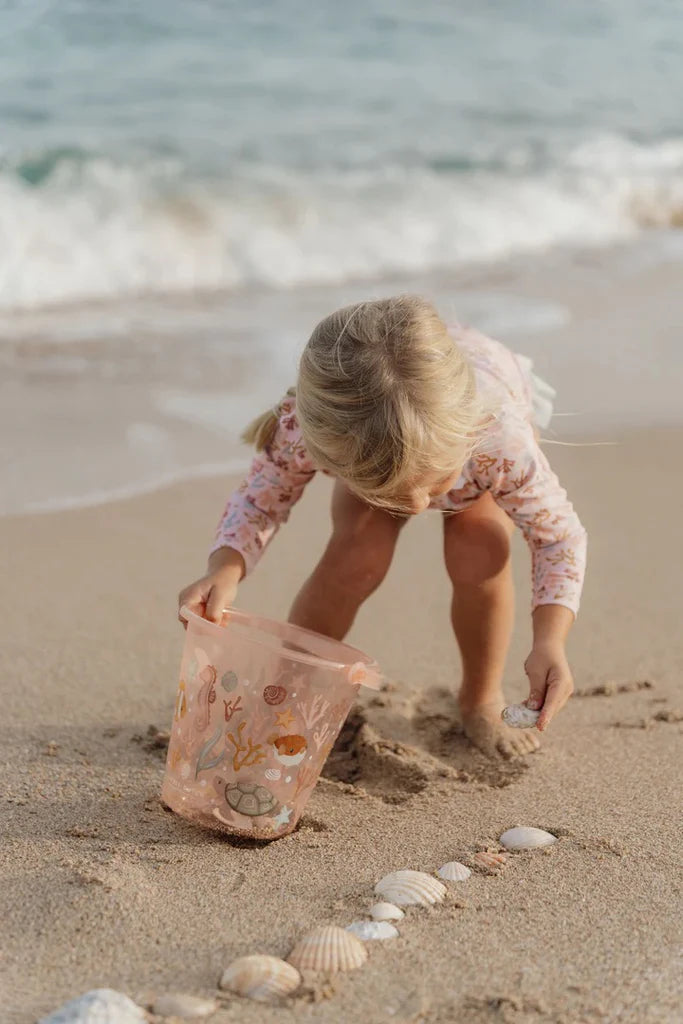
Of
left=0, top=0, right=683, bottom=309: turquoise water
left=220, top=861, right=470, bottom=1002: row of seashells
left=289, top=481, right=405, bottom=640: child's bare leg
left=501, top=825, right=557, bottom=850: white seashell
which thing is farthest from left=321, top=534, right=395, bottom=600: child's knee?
left=0, top=0, right=683, bottom=309: turquoise water

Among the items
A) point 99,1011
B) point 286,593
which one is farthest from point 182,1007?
point 286,593

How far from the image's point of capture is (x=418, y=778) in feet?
8.29

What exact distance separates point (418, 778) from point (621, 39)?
13.4m

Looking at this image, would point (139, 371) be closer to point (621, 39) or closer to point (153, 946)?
point (153, 946)

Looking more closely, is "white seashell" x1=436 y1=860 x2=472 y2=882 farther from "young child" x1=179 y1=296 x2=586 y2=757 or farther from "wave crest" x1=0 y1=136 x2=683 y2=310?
"wave crest" x1=0 y1=136 x2=683 y2=310

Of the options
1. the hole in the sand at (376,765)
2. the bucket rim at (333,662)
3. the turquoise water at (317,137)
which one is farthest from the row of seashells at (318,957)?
the turquoise water at (317,137)

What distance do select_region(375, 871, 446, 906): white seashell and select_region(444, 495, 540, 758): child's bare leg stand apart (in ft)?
1.99

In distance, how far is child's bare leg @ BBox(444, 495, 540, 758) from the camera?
2.61 meters

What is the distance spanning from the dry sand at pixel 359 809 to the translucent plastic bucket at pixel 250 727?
6 cm

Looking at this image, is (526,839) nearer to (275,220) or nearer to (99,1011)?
(99,1011)

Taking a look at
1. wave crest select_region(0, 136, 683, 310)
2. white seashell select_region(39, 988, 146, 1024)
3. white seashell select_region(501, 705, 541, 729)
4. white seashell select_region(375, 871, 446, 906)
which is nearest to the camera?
white seashell select_region(39, 988, 146, 1024)

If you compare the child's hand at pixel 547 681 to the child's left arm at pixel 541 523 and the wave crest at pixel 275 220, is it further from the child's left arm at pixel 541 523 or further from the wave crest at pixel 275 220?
the wave crest at pixel 275 220

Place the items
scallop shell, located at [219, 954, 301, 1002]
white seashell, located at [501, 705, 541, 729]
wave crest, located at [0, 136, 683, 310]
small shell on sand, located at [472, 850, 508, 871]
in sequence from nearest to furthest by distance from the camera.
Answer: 1. scallop shell, located at [219, 954, 301, 1002]
2. small shell on sand, located at [472, 850, 508, 871]
3. white seashell, located at [501, 705, 541, 729]
4. wave crest, located at [0, 136, 683, 310]

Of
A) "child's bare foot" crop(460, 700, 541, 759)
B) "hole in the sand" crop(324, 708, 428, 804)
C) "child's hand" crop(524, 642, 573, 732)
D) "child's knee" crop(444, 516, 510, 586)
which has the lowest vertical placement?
"hole in the sand" crop(324, 708, 428, 804)
